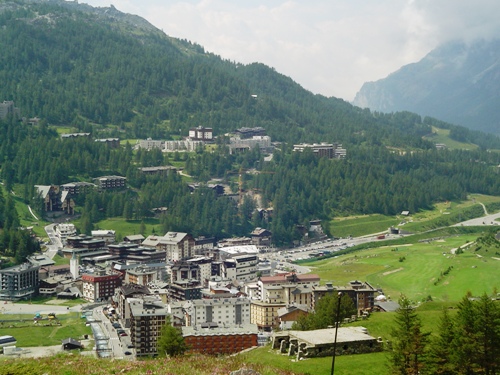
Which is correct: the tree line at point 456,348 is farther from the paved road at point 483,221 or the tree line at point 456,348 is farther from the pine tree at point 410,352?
the paved road at point 483,221

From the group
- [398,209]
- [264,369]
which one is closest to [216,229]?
[398,209]

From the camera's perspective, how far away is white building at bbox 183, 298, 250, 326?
7994 centimetres

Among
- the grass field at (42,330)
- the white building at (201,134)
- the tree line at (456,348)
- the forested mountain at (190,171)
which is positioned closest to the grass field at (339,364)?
the tree line at (456,348)

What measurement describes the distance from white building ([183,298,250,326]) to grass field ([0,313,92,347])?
10.6 m

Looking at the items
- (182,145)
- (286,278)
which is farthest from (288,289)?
(182,145)

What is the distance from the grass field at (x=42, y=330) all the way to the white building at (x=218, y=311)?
10.6m

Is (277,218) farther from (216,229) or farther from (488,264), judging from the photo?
(488,264)

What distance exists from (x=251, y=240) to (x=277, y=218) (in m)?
10.4

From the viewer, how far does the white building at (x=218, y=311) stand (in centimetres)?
7994

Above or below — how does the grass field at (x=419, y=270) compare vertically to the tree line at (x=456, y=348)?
below

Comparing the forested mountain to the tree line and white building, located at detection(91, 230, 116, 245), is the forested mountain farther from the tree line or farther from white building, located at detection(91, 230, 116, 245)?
the tree line

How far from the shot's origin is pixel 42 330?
259ft

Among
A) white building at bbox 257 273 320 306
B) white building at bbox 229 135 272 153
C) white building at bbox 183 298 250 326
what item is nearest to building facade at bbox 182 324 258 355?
white building at bbox 183 298 250 326

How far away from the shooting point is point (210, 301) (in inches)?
3199
